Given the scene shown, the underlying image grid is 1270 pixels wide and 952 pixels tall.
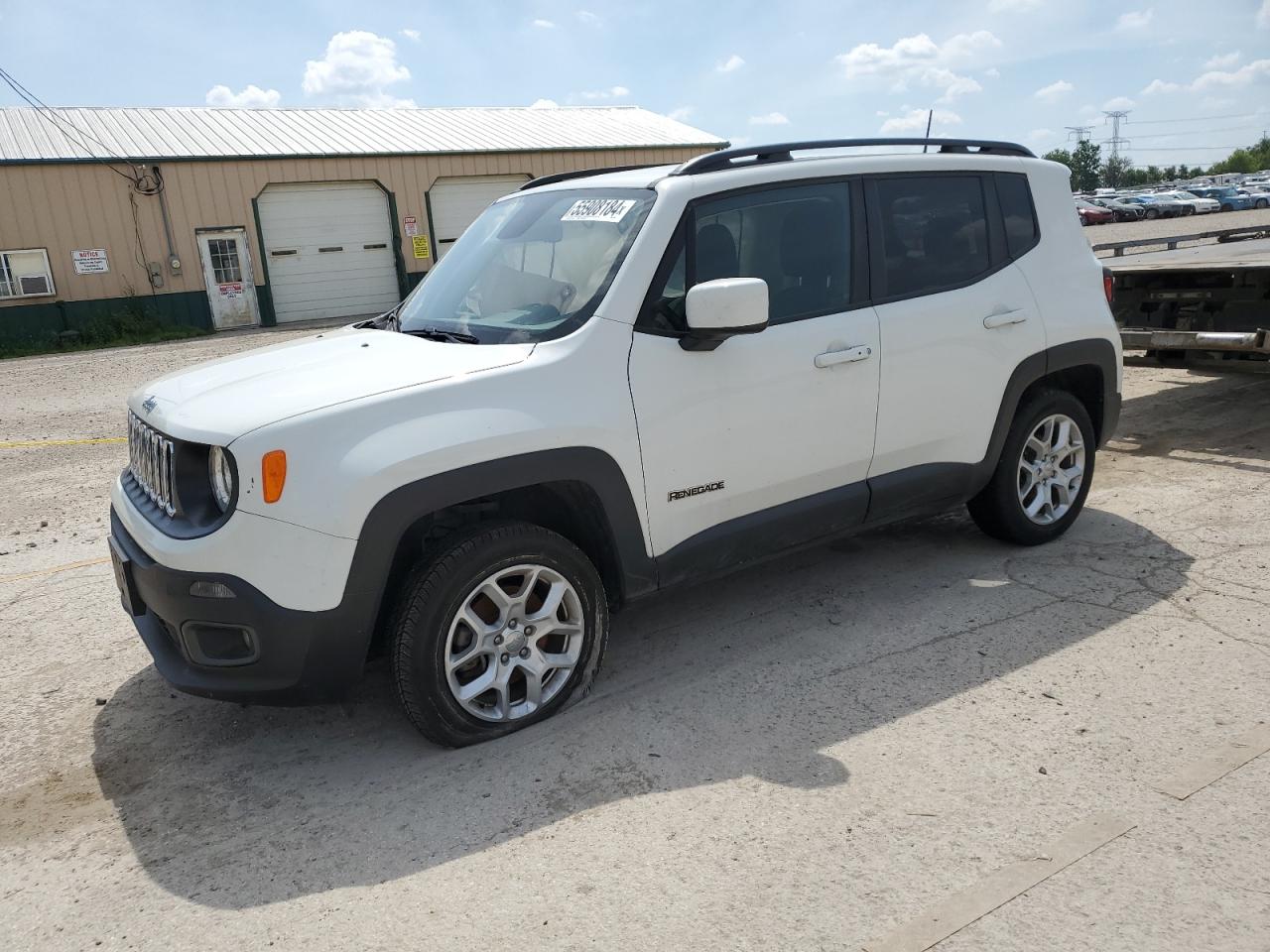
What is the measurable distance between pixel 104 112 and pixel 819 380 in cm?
2600

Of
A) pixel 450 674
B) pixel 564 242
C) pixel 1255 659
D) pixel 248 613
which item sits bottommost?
pixel 1255 659

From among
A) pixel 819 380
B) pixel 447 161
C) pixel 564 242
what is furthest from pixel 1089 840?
pixel 447 161

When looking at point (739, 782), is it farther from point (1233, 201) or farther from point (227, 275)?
point (1233, 201)

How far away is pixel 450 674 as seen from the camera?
335 centimetres

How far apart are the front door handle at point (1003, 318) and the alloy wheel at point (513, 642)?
7.80ft

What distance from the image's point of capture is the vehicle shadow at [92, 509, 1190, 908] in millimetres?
3029

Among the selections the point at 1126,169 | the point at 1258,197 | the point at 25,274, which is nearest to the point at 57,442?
the point at 25,274

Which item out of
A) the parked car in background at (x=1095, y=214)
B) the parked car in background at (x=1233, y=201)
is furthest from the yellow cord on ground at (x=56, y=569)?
the parked car in background at (x=1233, y=201)

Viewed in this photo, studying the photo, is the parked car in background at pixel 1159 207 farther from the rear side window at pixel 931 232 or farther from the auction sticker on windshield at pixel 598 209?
the auction sticker on windshield at pixel 598 209

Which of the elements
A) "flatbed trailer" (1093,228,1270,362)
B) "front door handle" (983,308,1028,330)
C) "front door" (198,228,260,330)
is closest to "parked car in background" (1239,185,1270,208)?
"front door" (198,228,260,330)

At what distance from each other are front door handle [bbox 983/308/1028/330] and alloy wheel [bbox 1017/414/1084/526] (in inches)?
21.8

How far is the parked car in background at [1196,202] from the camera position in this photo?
2195 inches

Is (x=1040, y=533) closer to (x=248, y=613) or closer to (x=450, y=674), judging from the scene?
(x=450, y=674)

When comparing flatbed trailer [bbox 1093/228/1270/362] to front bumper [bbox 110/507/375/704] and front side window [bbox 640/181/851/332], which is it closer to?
front side window [bbox 640/181/851/332]
